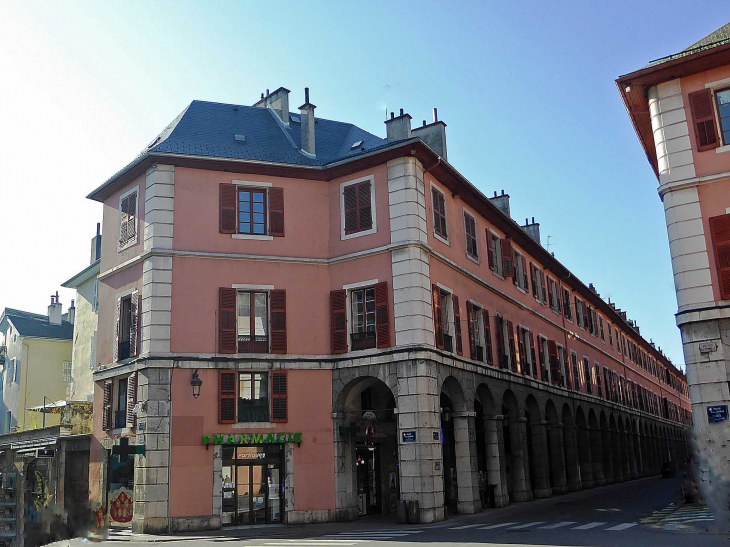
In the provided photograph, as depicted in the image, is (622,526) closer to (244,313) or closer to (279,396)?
(279,396)

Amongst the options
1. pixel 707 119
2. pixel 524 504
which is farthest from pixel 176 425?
pixel 707 119

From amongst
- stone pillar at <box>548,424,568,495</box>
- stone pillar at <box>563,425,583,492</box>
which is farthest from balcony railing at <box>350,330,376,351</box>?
stone pillar at <box>563,425,583,492</box>

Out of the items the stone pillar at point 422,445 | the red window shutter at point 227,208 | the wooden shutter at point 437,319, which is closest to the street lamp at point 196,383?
the red window shutter at point 227,208

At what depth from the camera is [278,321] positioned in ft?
84.1

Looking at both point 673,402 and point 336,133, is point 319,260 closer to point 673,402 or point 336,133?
point 336,133

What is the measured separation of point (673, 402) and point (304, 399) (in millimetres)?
73853

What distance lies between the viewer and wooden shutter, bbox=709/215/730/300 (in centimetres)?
1936

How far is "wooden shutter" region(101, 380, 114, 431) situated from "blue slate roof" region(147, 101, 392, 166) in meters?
8.27

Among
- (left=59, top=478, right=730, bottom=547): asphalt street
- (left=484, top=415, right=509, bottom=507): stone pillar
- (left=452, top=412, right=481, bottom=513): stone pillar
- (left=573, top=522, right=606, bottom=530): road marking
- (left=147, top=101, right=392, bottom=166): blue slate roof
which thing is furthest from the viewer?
(left=484, top=415, right=509, bottom=507): stone pillar

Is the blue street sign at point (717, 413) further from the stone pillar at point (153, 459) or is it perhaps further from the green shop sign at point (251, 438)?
the stone pillar at point (153, 459)

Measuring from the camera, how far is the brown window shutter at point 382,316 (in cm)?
2511

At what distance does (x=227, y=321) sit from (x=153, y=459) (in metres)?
4.93

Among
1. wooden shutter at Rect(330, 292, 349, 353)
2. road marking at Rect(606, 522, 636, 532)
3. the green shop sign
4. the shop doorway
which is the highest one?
wooden shutter at Rect(330, 292, 349, 353)

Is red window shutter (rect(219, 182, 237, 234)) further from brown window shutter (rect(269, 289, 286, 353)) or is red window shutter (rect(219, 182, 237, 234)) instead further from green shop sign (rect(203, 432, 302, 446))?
green shop sign (rect(203, 432, 302, 446))
